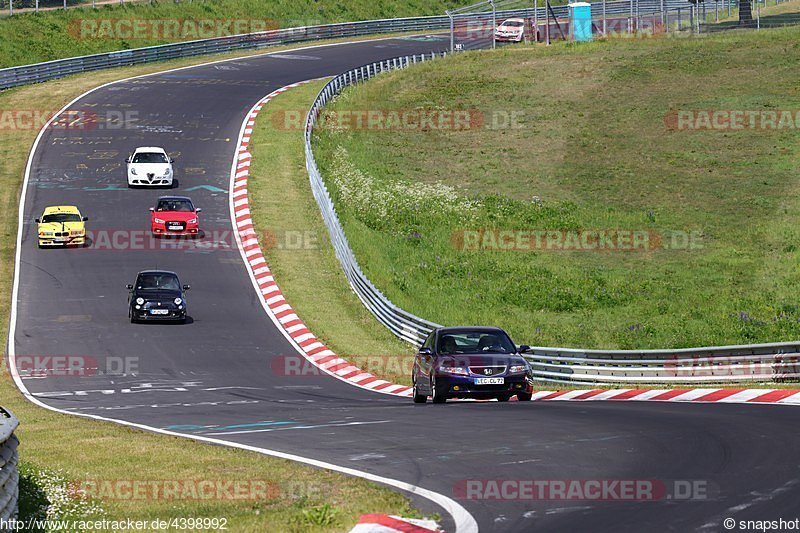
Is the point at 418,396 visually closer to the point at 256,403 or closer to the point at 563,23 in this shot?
the point at 256,403

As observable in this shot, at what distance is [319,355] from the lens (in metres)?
31.7

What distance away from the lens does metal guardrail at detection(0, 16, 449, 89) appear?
218 feet

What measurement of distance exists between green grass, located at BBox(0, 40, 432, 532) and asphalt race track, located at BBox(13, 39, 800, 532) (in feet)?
2.23

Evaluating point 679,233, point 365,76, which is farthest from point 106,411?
point 365,76

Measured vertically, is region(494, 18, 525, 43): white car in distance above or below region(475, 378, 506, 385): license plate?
above

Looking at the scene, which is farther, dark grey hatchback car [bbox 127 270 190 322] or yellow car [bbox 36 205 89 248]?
yellow car [bbox 36 205 89 248]

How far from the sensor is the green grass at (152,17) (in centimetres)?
7344

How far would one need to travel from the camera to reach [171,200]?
43125 millimetres

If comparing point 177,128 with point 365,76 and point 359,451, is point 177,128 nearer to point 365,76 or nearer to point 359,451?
point 365,76

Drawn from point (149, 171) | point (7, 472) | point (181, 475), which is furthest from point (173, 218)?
point (7, 472)

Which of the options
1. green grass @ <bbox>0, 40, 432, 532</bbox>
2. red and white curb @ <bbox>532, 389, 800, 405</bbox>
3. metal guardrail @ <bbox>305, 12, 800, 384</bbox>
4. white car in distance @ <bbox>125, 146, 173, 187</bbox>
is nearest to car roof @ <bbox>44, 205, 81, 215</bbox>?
white car in distance @ <bbox>125, 146, 173, 187</bbox>

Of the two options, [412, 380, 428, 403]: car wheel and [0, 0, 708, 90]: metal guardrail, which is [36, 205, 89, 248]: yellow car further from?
[0, 0, 708, 90]: metal guardrail

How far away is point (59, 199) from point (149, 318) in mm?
15282

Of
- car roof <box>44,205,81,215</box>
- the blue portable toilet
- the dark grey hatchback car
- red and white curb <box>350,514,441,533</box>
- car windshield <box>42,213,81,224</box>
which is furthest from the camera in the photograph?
the blue portable toilet
